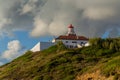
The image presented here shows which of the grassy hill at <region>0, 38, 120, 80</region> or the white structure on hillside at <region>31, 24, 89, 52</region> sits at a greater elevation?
the white structure on hillside at <region>31, 24, 89, 52</region>

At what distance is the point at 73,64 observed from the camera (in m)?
62.3

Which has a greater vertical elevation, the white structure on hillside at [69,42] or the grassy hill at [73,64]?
the white structure on hillside at [69,42]

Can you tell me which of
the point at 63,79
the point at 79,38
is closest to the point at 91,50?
the point at 63,79

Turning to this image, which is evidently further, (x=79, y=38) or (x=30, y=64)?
(x=79, y=38)

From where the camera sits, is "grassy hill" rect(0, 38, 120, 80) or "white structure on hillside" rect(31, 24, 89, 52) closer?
"grassy hill" rect(0, 38, 120, 80)

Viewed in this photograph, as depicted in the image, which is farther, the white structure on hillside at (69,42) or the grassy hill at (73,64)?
the white structure on hillside at (69,42)

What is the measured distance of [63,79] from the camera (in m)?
56.1

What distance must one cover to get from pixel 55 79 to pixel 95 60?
8.42 m

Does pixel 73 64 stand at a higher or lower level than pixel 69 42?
lower

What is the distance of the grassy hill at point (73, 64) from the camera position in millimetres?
52531

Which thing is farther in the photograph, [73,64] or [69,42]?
[69,42]

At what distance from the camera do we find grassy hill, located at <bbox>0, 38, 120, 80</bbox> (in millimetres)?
52531

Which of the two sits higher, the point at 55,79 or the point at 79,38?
the point at 79,38

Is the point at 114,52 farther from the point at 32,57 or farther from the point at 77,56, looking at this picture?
the point at 32,57
